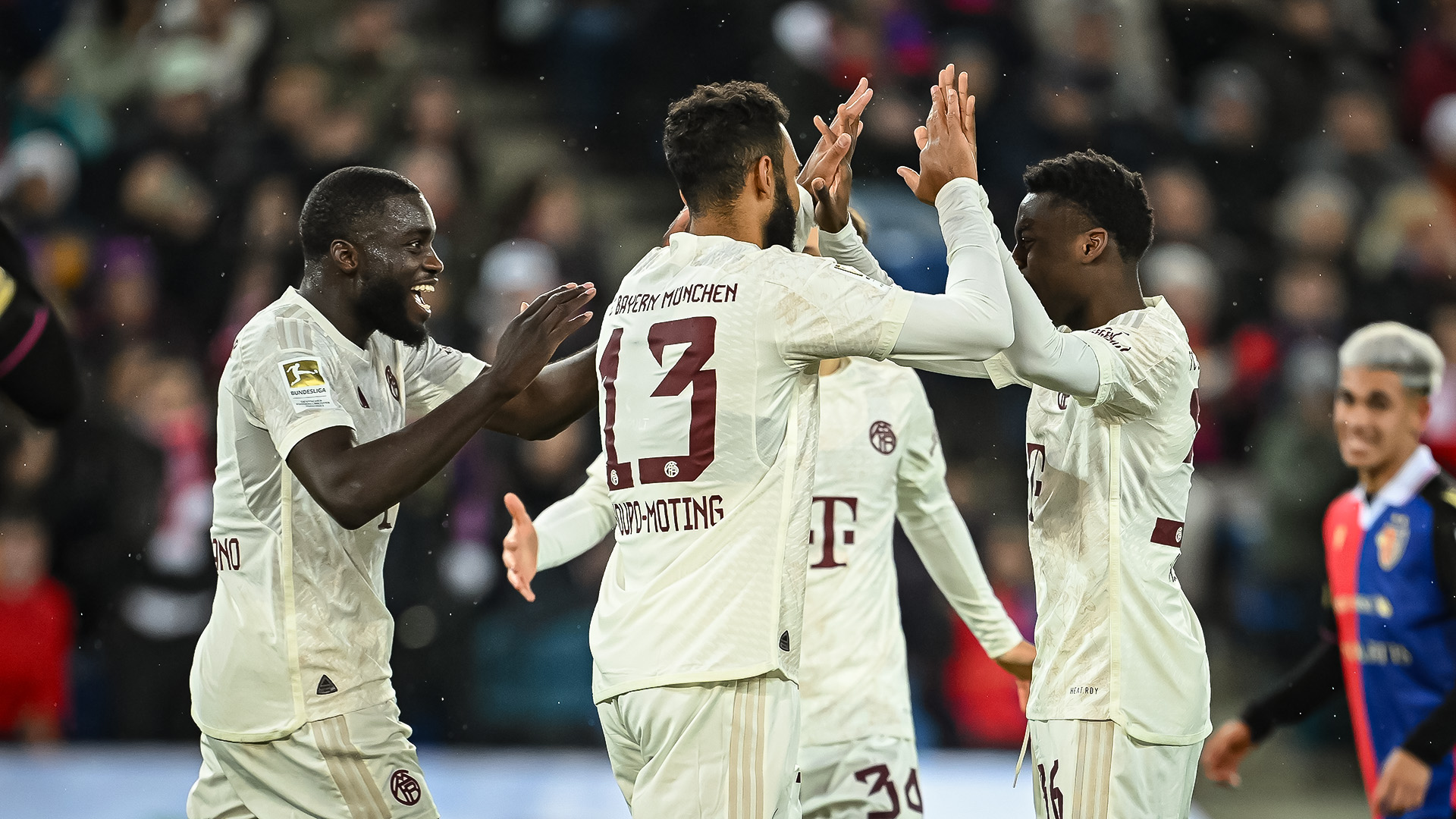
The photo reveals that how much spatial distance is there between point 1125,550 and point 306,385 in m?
2.03

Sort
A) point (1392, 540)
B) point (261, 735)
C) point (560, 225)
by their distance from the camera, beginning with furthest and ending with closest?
point (560, 225) → point (1392, 540) → point (261, 735)

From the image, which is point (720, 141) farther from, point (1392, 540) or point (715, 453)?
point (1392, 540)

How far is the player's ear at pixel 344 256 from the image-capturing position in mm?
3678

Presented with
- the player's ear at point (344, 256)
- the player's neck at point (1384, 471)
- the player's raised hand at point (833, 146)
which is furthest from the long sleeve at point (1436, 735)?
the player's ear at point (344, 256)

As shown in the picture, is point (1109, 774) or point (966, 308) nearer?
point (966, 308)

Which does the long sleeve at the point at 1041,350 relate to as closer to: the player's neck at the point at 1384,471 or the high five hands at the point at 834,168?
the high five hands at the point at 834,168

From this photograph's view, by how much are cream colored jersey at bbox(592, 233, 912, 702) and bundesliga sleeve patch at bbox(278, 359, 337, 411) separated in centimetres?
75

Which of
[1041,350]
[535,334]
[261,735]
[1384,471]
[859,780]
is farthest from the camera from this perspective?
[1384,471]

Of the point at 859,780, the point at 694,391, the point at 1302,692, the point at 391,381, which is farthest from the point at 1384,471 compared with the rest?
the point at 391,381

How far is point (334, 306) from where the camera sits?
3.69 metres

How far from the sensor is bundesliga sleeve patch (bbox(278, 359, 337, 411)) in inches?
131

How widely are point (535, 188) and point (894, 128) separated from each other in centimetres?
232

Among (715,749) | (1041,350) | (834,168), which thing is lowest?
(715,749)

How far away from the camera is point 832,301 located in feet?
10.1
